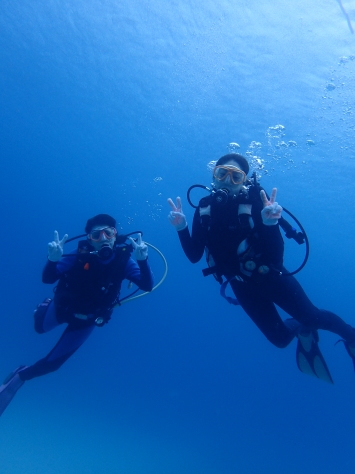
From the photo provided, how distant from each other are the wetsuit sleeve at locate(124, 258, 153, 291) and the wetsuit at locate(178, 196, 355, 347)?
3.20 ft

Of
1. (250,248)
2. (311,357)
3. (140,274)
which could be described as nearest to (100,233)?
(140,274)

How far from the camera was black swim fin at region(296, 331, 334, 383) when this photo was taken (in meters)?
5.05

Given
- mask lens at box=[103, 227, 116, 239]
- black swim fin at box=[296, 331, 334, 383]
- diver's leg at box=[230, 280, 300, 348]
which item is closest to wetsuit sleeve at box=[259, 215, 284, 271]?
diver's leg at box=[230, 280, 300, 348]

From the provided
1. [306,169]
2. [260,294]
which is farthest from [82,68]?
[260,294]

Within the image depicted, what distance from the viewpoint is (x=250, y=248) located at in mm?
4152

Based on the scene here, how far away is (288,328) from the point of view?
486 centimetres

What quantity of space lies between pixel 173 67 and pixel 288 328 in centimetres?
1263

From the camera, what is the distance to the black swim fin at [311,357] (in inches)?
199

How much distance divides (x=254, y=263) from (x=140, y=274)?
2106mm

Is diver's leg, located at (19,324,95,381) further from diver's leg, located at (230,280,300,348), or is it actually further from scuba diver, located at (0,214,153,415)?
diver's leg, located at (230,280,300,348)

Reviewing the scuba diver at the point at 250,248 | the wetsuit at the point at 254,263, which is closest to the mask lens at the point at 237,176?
the scuba diver at the point at 250,248

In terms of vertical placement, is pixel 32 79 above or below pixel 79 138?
below

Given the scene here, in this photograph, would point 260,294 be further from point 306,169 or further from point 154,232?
point 154,232

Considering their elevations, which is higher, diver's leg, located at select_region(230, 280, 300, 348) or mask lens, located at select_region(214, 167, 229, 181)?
mask lens, located at select_region(214, 167, 229, 181)
